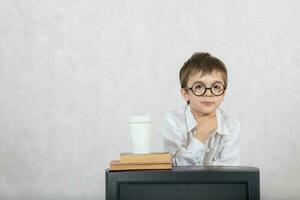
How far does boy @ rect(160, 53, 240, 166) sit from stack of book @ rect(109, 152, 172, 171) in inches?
10.8

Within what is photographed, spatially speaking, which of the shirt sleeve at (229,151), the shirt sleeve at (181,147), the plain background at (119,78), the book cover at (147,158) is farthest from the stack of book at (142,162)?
the plain background at (119,78)

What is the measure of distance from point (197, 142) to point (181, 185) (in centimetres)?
37

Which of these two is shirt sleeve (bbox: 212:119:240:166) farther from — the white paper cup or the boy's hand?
the white paper cup

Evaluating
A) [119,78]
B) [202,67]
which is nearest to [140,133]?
[202,67]

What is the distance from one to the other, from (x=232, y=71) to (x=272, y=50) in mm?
218

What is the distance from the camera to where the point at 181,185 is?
3.81 feet

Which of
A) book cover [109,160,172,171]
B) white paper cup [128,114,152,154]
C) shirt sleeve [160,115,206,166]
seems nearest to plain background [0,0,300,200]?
shirt sleeve [160,115,206,166]

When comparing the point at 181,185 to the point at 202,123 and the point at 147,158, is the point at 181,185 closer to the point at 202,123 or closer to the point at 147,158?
the point at 147,158

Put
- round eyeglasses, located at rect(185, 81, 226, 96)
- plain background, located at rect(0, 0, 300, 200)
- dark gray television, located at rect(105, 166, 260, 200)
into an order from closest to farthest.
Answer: dark gray television, located at rect(105, 166, 260, 200) → round eyeglasses, located at rect(185, 81, 226, 96) → plain background, located at rect(0, 0, 300, 200)

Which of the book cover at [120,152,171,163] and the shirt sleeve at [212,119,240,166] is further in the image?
the shirt sleeve at [212,119,240,166]

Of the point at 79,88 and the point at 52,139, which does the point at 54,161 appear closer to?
the point at 52,139

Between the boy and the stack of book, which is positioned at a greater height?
the boy

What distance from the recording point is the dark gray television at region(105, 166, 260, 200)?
115 centimetres

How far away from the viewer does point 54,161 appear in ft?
8.02
